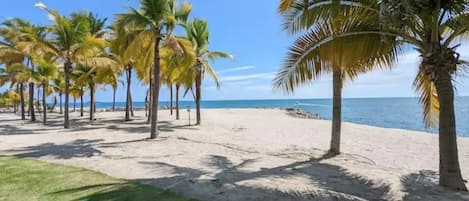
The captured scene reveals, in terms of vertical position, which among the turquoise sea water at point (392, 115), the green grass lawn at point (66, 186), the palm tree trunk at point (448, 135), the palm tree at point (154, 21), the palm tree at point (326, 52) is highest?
the palm tree at point (154, 21)

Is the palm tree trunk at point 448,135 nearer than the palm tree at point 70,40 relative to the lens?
Yes

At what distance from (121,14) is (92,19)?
12.9 metres

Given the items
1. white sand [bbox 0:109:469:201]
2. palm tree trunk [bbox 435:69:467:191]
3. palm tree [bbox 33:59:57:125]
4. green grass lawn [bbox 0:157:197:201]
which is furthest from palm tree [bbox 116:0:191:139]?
palm tree [bbox 33:59:57:125]

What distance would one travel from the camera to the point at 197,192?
18.2 ft

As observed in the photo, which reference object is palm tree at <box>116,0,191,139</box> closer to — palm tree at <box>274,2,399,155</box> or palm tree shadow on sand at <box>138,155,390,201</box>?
palm tree shadow on sand at <box>138,155,390,201</box>

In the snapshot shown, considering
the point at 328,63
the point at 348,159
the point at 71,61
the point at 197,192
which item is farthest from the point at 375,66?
the point at 71,61

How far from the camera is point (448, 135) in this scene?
629cm

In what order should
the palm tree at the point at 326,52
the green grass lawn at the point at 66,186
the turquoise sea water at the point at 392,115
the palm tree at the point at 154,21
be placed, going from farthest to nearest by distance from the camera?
the turquoise sea water at the point at 392,115 → the palm tree at the point at 154,21 → the palm tree at the point at 326,52 → the green grass lawn at the point at 66,186

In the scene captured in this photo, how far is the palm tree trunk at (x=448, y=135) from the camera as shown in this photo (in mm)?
6234

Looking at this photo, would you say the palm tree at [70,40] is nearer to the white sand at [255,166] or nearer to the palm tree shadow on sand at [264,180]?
the white sand at [255,166]

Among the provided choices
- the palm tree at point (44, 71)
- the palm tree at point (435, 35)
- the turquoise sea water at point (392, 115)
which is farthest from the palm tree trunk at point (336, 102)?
the palm tree at point (44, 71)

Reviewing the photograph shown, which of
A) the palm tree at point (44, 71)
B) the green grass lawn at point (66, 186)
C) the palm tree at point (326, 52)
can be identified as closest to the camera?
the green grass lawn at point (66, 186)

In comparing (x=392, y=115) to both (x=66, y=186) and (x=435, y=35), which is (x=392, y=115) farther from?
(x=66, y=186)

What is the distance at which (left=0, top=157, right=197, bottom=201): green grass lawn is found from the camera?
5.27 metres
